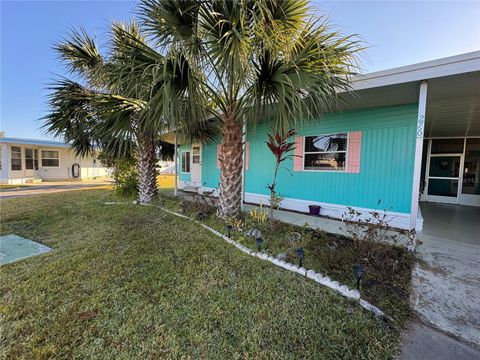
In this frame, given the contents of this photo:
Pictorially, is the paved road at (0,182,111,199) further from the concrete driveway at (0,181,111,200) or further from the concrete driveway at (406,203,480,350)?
the concrete driveway at (406,203,480,350)

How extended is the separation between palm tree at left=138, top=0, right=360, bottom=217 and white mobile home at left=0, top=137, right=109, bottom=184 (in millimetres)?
12764

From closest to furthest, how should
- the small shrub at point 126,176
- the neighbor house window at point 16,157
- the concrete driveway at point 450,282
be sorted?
the concrete driveway at point 450,282 < the small shrub at point 126,176 < the neighbor house window at point 16,157

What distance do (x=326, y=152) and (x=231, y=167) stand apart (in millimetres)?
3084

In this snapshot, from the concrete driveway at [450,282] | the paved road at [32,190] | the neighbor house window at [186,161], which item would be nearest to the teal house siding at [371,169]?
the concrete driveway at [450,282]

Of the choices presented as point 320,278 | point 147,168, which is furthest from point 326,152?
point 147,168


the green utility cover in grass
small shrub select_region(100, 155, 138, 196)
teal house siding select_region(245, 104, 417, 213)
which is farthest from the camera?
small shrub select_region(100, 155, 138, 196)

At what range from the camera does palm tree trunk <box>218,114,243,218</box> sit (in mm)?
4652

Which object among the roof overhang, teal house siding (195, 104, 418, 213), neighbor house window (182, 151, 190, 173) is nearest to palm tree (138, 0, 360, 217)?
teal house siding (195, 104, 418, 213)

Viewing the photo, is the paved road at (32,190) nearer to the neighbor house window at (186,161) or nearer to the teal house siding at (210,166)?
the neighbor house window at (186,161)

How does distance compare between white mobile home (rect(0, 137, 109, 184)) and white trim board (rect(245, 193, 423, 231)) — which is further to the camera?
white mobile home (rect(0, 137, 109, 184))

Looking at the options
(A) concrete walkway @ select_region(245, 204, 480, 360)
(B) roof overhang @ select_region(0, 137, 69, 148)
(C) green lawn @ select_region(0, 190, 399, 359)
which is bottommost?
(C) green lawn @ select_region(0, 190, 399, 359)

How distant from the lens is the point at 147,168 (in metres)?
7.29

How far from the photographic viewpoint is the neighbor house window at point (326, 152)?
5801mm

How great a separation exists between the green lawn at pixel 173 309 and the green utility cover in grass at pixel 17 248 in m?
0.33
